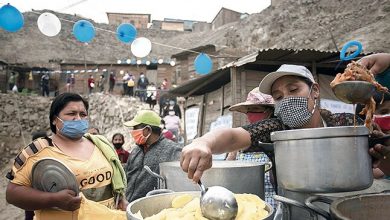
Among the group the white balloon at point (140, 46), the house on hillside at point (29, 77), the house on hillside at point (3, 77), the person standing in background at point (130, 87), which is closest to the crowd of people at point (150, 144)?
the white balloon at point (140, 46)

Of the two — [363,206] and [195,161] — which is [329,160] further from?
[195,161]

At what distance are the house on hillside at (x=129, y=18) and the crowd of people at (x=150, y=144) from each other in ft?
136

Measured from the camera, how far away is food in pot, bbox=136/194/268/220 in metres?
1.00

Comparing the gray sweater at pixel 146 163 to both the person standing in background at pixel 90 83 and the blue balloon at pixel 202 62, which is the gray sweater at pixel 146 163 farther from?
the person standing in background at pixel 90 83

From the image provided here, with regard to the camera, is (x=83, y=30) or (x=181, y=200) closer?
(x=181, y=200)

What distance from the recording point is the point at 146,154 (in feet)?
12.2

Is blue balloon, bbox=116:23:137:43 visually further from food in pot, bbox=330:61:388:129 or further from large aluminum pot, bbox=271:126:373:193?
large aluminum pot, bbox=271:126:373:193

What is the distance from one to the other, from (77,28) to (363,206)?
7184 mm

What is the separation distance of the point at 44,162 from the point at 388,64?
199cm

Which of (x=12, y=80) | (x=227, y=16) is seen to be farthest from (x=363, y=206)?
(x=227, y=16)

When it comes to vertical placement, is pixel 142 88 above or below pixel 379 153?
above

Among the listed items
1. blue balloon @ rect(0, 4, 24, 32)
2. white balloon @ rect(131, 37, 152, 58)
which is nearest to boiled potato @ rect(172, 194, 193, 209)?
blue balloon @ rect(0, 4, 24, 32)

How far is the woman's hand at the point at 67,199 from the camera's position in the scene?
2072 mm

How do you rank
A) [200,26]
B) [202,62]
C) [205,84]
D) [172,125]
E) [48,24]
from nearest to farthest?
Result: [48,24]
[202,62]
[205,84]
[172,125]
[200,26]
